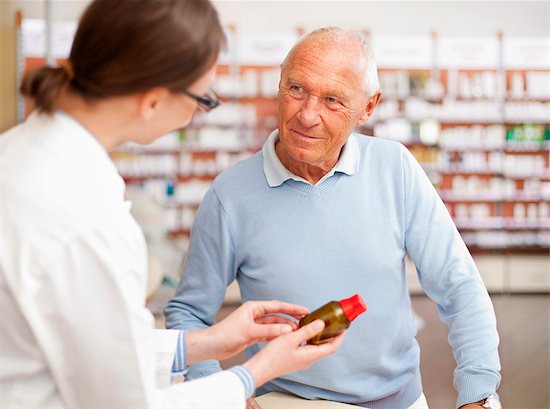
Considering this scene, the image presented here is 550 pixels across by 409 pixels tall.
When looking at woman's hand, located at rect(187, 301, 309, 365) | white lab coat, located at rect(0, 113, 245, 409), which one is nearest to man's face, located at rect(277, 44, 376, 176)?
woman's hand, located at rect(187, 301, 309, 365)

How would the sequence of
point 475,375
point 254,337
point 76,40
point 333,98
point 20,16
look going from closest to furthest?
point 76,40, point 254,337, point 475,375, point 333,98, point 20,16

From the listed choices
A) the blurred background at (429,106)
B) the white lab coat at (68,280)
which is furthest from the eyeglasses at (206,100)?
the blurred background at (429,106)

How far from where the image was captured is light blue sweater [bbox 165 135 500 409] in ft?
6.13

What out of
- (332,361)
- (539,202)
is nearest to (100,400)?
(332,361)

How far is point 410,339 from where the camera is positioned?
6.54ft

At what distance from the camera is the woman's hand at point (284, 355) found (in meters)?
1.32

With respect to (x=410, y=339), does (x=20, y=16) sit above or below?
above

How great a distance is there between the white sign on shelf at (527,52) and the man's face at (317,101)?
8.15 meters

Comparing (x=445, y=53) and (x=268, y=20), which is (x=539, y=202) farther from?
(x=268, y=20)

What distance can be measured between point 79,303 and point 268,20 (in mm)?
8538

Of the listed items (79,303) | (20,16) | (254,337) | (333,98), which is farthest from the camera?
(20,16)

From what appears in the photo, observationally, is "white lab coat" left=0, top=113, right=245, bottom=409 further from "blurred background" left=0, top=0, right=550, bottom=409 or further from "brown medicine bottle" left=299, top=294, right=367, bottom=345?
"blurred background" left=0, top=0, right=550, bottom=409

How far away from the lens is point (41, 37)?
8898 millimetres

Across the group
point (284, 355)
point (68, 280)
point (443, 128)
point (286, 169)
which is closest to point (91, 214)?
point (68, 280)
